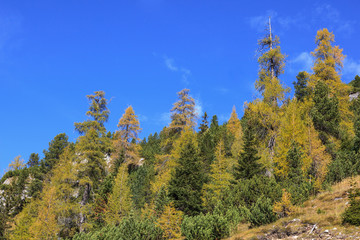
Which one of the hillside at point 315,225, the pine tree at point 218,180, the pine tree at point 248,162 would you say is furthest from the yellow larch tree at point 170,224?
the pine tree at point 248,162

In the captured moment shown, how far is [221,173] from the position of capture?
28.1 m

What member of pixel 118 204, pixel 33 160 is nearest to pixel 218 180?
pixel 118 204

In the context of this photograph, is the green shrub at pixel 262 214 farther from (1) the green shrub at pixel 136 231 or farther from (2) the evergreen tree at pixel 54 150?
(2) the evergreen tree at pixel 54 150

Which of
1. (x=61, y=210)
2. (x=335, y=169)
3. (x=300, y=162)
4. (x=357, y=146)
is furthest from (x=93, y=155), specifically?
(x=357, y=146)

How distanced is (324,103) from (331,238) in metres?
20.4

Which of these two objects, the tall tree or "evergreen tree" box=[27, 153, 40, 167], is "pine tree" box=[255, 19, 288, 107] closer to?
the tall tree

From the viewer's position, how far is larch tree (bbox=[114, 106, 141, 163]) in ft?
139

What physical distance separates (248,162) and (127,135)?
83.8ft

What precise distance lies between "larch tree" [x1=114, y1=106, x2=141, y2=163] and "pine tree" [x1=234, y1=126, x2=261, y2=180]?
2299cm

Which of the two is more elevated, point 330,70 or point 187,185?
point 330,70

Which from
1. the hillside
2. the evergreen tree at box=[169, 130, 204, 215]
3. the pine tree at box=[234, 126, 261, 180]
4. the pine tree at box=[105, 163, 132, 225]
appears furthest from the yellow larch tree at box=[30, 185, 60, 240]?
the hillside

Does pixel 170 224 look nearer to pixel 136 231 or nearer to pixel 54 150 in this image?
pixel 136 231

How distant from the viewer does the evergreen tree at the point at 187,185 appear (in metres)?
20.4

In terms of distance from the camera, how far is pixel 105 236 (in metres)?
18.1
